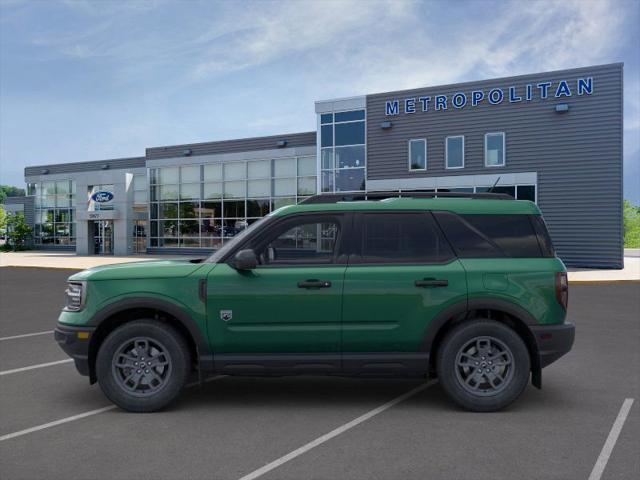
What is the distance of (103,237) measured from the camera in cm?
4109

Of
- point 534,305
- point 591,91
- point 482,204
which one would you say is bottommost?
point 534,305

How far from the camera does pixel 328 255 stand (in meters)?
5.28

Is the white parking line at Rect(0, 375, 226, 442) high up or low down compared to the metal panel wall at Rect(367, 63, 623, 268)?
down

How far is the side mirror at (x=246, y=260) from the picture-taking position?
196 inches

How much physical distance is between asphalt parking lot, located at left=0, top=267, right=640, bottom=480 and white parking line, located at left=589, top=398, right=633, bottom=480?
3cm

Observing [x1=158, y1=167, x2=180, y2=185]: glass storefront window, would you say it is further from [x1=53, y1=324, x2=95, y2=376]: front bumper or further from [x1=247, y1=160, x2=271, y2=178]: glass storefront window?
[x1=53, y1=324, x2=95, y2=376]: front bumper

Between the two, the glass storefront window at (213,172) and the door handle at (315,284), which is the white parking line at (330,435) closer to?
the door handle at (315,284)

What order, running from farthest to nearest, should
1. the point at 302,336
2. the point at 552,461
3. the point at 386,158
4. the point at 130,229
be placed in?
the point at 130,229
the point at 386,158
the point at 302,336
the point at 552,461

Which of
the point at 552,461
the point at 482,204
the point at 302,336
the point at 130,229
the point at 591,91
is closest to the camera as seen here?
the point at 552,461

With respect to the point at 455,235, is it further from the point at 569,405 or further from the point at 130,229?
the point at 130,229

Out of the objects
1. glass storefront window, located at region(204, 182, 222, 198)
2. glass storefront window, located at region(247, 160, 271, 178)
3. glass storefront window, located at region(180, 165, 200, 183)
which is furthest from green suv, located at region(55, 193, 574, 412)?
glass storefront window, located at region(180, 165, 200, 183)

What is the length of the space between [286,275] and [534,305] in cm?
222

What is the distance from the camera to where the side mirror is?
4.97 meters

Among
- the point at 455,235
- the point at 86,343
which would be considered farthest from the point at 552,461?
the point at 86,343
